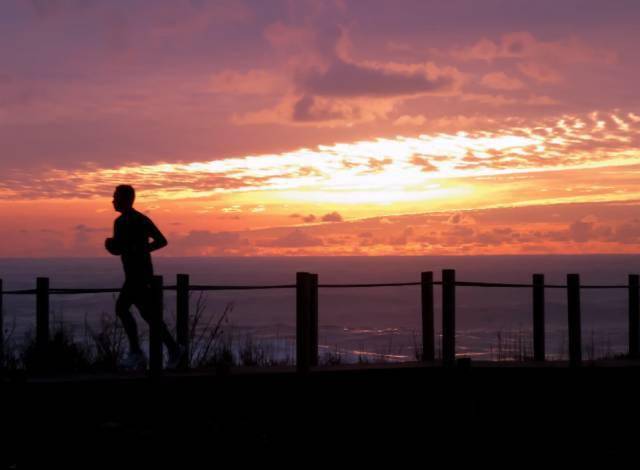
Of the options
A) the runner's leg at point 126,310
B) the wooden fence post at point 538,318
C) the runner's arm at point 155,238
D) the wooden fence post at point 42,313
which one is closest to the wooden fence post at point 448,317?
the wooden fence post at point 538,318

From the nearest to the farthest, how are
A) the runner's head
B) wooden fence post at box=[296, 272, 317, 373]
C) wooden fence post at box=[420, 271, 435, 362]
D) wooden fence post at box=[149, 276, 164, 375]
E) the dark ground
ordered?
the dark ground, the runner's head, wooden fence post at box=[149, 276, 164, 375], wooden fence post at box=[296, 272, 317, 373], wooden fence post at box=[420, 271, 435, 362]

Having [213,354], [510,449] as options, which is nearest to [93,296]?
[213,354]

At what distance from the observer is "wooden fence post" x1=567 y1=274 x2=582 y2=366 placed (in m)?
15.1

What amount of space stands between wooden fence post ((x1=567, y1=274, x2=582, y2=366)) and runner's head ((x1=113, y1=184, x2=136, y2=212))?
23.9 feet

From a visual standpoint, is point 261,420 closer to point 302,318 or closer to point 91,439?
point 91,439

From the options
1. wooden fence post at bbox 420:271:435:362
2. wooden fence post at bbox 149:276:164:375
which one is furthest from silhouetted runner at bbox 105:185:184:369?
wooden fence post at bbox 420:271:435:362

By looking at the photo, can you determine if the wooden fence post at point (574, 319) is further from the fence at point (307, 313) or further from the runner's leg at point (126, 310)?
the runner's leg at point (126, 310)

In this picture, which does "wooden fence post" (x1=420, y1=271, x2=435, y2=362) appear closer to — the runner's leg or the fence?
the fence

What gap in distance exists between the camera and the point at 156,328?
41.4 feet

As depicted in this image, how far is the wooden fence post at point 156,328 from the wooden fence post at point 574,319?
21.9ft

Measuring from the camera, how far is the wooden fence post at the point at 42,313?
43.3ft

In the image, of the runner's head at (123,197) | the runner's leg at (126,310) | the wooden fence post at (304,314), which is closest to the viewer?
the runner's head at (123,197)

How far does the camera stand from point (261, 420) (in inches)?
361

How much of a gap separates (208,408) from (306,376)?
2.58 m
